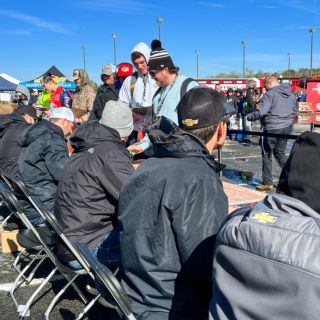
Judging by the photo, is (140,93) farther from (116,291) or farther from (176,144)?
(116,291)

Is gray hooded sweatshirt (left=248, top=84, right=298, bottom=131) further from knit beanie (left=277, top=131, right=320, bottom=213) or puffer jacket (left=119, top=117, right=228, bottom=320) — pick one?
knit beanie (left=277, top=131, right=320, bottom=213)

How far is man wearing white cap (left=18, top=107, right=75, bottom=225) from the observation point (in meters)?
3.80

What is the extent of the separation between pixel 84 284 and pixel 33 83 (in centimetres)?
2740

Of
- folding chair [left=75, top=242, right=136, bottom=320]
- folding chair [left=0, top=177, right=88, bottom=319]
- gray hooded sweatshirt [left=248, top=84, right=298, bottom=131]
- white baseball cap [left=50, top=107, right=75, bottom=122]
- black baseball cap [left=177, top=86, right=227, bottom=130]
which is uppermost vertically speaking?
black baseball cap [left=177, top=86, right=227, bottom=130]

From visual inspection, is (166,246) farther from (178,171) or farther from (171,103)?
(171,103)

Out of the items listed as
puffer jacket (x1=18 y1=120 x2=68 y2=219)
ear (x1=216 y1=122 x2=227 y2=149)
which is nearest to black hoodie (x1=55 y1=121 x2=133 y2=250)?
ear (x1=216 y1=122 x2=227 y2=149)

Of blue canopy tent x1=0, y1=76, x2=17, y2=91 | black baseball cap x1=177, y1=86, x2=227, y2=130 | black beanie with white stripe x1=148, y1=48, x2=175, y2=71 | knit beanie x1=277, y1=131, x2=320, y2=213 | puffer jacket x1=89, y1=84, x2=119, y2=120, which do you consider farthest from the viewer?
blue canopy tent x1=0, y1=76, x2=17, y2=91

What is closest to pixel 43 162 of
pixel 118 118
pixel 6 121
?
pixel 118 118

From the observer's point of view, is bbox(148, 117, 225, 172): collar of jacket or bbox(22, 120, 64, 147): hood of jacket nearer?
bbox(148, 117, 225, 172): collar of jacket

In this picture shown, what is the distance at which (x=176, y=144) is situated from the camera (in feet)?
5.86

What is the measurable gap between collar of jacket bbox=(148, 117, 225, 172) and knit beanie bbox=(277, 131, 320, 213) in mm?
529

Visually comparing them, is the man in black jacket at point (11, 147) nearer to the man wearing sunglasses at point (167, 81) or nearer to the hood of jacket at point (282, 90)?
the man wearing sunglasses at point (167, 81)

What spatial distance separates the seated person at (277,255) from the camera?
1.02 metres

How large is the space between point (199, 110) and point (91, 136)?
103 cm
